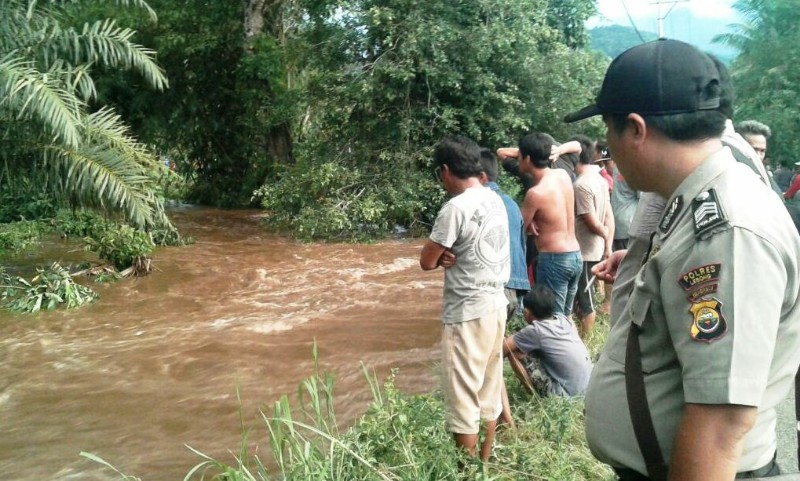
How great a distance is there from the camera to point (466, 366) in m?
3.47

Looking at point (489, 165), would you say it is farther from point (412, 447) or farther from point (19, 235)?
point (19, 235)

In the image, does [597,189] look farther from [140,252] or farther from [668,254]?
[140,252]

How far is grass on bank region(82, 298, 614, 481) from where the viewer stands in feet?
10.1

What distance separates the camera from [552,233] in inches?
196

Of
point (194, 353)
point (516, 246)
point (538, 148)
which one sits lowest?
point (194, 353)

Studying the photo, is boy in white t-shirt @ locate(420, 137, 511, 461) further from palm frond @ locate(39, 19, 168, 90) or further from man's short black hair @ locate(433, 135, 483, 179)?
palm frond @ locate(39, 19, 168, 90)

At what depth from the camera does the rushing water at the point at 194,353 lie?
213 inches

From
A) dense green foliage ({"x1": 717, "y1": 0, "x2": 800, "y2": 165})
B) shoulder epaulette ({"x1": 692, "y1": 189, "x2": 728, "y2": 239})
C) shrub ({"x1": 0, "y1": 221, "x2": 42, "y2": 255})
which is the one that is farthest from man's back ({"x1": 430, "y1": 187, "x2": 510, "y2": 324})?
dense green foliage ({"x1": 717, "y1": 0, "x2": 800, "y2": 165})

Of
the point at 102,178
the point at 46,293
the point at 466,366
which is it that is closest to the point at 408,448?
the point at 466,366

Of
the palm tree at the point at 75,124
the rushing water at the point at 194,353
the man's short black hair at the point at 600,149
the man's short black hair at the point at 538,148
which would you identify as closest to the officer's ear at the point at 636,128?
the rushing water at the point at 194,353

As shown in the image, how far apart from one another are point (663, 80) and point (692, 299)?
1.47ft

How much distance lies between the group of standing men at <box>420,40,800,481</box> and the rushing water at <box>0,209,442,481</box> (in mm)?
2167

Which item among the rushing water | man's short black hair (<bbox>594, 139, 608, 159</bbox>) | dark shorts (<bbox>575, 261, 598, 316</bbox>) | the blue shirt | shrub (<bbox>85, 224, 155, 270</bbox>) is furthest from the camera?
shrub (<bbox>85, 224, 155, 270</bbox>)

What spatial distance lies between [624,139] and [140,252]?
1071 centimetres
